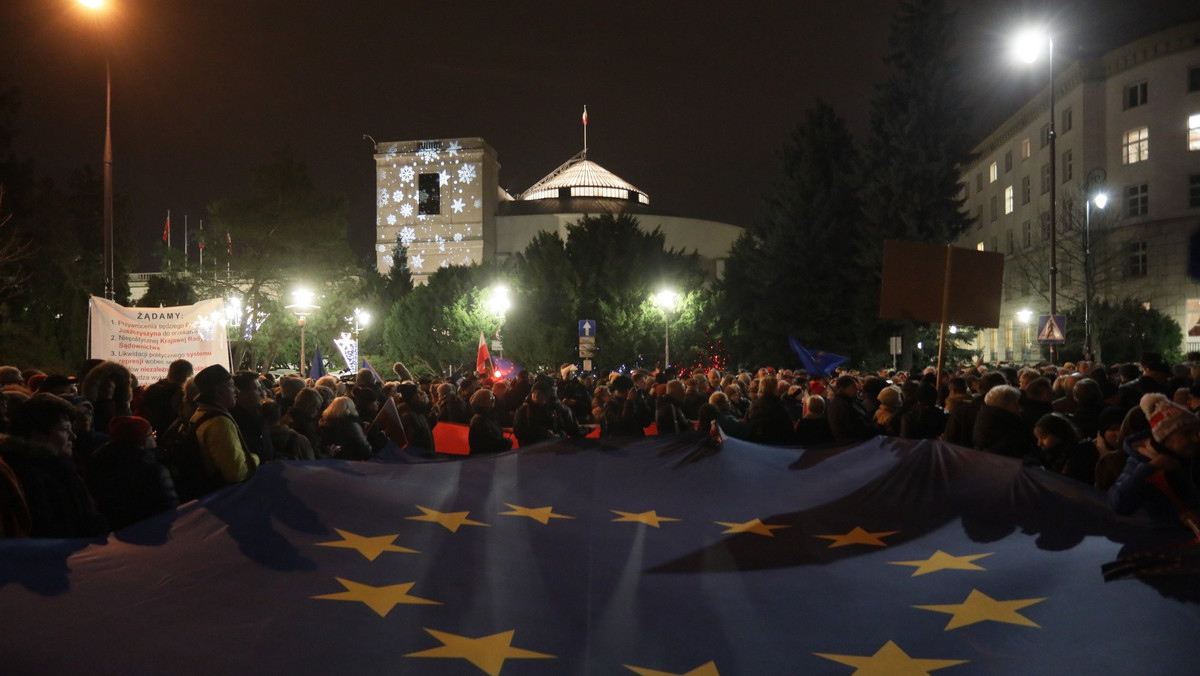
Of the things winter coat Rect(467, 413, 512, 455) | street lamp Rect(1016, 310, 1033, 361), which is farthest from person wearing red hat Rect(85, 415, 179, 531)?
street lamp Rect(1016, 310, 1033, 361)

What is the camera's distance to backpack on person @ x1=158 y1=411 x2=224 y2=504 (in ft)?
18.7

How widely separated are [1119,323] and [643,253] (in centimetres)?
2166

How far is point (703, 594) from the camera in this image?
4719mm

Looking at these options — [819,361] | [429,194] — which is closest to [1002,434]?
[819,361]

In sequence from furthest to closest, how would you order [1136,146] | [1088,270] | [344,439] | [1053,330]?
[1136,146]
[1088,270]
[1053,330]
[344,439]

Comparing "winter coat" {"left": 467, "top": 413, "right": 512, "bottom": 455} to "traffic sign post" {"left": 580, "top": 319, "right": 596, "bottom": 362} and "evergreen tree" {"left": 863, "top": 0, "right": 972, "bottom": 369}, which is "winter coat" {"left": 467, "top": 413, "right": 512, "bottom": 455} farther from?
"evergreen tree" {"left": 863, "top": 0, "right": 972, "bottom": 369}

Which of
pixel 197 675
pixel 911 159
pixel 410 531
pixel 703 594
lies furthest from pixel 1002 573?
pixel 911 159

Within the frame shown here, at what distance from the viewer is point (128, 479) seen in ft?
17.2

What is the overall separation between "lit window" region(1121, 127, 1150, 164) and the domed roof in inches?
2067

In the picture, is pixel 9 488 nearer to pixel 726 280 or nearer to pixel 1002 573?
pixel 1002 573

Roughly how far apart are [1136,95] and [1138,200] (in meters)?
5.50

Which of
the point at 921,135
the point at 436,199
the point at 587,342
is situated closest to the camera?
the point at 587,342

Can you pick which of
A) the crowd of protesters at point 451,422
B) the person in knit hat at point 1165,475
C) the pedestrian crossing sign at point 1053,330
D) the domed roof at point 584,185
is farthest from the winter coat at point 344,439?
the domed roof at point 584,185

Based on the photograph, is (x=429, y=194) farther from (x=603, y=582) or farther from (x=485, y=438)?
(x=603, y=582)
